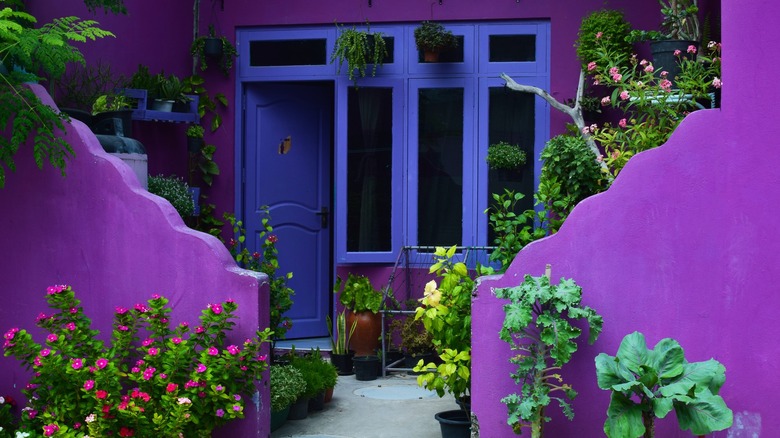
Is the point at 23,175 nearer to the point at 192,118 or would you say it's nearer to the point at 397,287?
the point at 192,118

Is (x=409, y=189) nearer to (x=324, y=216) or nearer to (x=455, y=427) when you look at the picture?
(x=324, y=216)

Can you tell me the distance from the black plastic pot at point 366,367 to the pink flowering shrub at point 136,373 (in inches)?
109

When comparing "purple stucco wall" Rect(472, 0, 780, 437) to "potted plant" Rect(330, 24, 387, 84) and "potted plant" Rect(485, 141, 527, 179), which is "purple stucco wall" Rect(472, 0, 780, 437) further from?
"potted plant" Rect(330, 24, 387, 84)

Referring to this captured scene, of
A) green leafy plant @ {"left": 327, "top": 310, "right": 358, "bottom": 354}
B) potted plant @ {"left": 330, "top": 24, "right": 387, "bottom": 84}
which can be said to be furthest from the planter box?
green leafy plant @ {"left": 327, "top": 310, "right": 358, "bottom": 354}

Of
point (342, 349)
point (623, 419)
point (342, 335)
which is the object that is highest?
point (623, 419)

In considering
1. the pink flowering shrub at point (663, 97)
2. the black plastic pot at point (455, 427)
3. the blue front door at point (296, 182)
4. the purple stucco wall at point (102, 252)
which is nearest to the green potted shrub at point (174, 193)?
the blue front door at point (296, 182)

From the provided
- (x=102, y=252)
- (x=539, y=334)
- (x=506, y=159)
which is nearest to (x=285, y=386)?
(x=102, y=252)

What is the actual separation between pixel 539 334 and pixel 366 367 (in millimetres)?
3251

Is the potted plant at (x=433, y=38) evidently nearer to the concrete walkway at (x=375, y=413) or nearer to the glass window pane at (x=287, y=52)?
the glass window pane at (x=287, y=52)

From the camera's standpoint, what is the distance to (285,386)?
21.7 ft

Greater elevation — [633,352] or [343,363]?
[633,352]

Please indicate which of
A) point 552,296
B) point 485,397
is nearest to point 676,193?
point 552,296

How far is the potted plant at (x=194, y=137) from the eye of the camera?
9000 millimetres

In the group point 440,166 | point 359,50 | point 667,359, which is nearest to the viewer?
point 667,359
